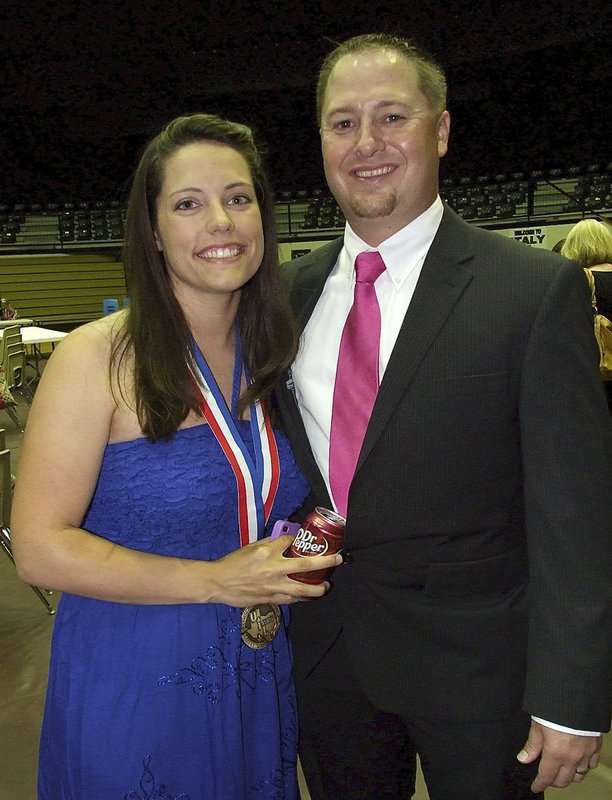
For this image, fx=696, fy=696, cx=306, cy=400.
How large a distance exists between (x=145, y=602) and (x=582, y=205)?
14253 millimetres

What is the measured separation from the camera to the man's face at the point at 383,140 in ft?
4.63

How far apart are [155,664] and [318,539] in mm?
450

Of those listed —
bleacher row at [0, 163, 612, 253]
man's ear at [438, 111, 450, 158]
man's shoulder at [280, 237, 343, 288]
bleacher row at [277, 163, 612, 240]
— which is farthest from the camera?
bleacher row at [0, 163, 612, 253]

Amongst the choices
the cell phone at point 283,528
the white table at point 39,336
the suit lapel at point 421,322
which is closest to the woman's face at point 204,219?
the suit lapel at point 421,322

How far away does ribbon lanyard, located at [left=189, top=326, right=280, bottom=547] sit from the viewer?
1.41 m

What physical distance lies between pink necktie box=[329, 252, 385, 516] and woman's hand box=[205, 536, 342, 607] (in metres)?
0.17

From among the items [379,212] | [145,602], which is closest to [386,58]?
[379,212]

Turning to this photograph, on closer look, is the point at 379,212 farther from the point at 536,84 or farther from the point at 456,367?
the point at 536,84

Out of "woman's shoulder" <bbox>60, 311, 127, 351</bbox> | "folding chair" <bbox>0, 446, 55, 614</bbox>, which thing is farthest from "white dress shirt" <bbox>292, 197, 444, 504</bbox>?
"folding chair" <bbox>0, 446, 55, 614</bbox>

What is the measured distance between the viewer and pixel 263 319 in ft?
5.24

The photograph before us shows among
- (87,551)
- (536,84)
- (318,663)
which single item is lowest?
(318,663)

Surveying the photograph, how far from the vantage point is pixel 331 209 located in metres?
17.4

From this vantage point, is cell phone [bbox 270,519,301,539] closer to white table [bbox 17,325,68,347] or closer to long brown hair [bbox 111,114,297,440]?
long brown hair [bbox 111,114,297,440]

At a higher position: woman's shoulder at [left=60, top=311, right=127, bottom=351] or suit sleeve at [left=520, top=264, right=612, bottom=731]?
woman's shoulder at [left=60, top=311, right=127, bottom=351]
